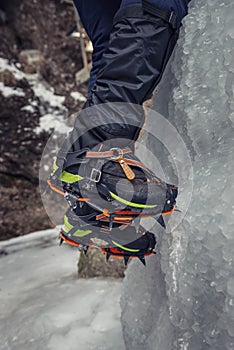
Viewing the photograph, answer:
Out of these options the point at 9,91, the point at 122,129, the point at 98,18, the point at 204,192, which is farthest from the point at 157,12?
the point at 9,91

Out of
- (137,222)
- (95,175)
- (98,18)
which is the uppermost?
(98,18)

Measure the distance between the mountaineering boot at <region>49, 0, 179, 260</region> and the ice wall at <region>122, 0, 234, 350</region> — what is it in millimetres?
146

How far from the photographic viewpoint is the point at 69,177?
1.20m

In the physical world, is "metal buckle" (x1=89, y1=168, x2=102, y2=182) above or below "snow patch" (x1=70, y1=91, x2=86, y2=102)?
above

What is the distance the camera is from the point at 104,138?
4.00 ft

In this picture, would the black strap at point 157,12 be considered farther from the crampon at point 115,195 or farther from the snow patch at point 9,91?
the snow patch at point 9,91

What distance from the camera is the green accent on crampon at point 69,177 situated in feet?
3.87

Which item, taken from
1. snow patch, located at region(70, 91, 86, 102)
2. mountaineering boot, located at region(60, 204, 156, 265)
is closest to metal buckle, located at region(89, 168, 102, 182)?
mountaineering boot, located at region(60, 204, 156, 265)

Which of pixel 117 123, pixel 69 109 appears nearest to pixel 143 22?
pixel 117 123

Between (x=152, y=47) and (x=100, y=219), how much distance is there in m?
0.52

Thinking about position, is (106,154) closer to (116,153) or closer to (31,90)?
(116,153)

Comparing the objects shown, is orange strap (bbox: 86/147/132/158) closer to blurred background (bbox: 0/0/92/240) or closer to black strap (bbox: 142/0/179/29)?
black strap (bbox: 142/0/179/29)

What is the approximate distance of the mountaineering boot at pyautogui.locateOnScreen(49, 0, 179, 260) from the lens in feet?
3.80

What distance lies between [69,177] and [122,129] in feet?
0.70
